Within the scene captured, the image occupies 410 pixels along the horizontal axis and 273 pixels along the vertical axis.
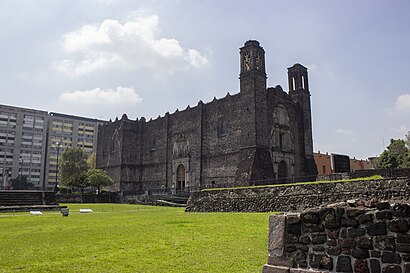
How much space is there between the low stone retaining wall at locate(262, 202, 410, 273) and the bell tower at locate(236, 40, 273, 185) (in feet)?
85.9

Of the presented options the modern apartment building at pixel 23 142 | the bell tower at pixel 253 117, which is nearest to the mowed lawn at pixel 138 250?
the bell tower at pixel 253 117

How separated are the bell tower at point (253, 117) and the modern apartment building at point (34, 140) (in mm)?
61564

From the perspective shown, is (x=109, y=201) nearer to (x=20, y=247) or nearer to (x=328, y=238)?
(x=20, y=247)

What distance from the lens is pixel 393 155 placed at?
46.3 metres

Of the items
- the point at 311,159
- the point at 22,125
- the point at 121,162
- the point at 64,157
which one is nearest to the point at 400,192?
the point at 311,159

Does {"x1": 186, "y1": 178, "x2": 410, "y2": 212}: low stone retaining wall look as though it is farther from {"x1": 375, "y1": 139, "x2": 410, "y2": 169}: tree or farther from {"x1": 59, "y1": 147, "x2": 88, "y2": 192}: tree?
{"x1": 59, "y1": 147, "x2": 88, "y2": 192}: tree

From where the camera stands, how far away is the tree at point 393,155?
4491 cm

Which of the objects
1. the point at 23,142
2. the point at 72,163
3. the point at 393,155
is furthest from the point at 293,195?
the point at 23,142

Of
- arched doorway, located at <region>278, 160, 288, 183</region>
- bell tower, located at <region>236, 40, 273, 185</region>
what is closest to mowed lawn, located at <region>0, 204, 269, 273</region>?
bell tower, located at <region>236, 40, 273, 185</region>

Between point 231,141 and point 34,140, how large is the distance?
230 feet

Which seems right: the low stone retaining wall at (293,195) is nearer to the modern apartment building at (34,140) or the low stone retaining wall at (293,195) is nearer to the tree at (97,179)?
the tree at (97,179)

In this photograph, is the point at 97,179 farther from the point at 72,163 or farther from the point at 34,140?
the point at 34,140

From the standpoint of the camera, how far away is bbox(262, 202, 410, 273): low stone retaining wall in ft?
15.3

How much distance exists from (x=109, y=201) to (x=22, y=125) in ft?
196
